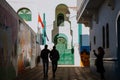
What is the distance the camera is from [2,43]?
17172mm

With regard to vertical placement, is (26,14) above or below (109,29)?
above

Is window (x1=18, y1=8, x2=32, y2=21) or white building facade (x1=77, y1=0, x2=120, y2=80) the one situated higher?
window (x1=18, y1=8, x2=32, y2=21)

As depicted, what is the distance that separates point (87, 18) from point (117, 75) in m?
17.0

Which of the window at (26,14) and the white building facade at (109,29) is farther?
the window at (26,14)

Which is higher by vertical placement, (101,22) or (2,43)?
(101,22)

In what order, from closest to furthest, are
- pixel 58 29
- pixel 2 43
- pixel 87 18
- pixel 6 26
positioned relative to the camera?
pixel 2 43 → pixel 6 26 → pixel 87 18 → pixel 58 29

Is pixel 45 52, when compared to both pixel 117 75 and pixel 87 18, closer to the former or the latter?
pixel 117 75

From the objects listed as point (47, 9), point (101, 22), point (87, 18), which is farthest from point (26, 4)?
point (101, 22)

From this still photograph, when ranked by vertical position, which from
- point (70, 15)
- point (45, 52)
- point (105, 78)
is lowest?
point (105, 78)

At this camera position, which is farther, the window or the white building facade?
the window

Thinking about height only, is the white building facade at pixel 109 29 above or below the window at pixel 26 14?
below

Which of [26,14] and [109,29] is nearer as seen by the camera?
[109,29]

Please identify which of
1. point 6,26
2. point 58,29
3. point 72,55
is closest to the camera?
point 6,26

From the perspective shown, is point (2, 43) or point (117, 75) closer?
point (2, 43)
